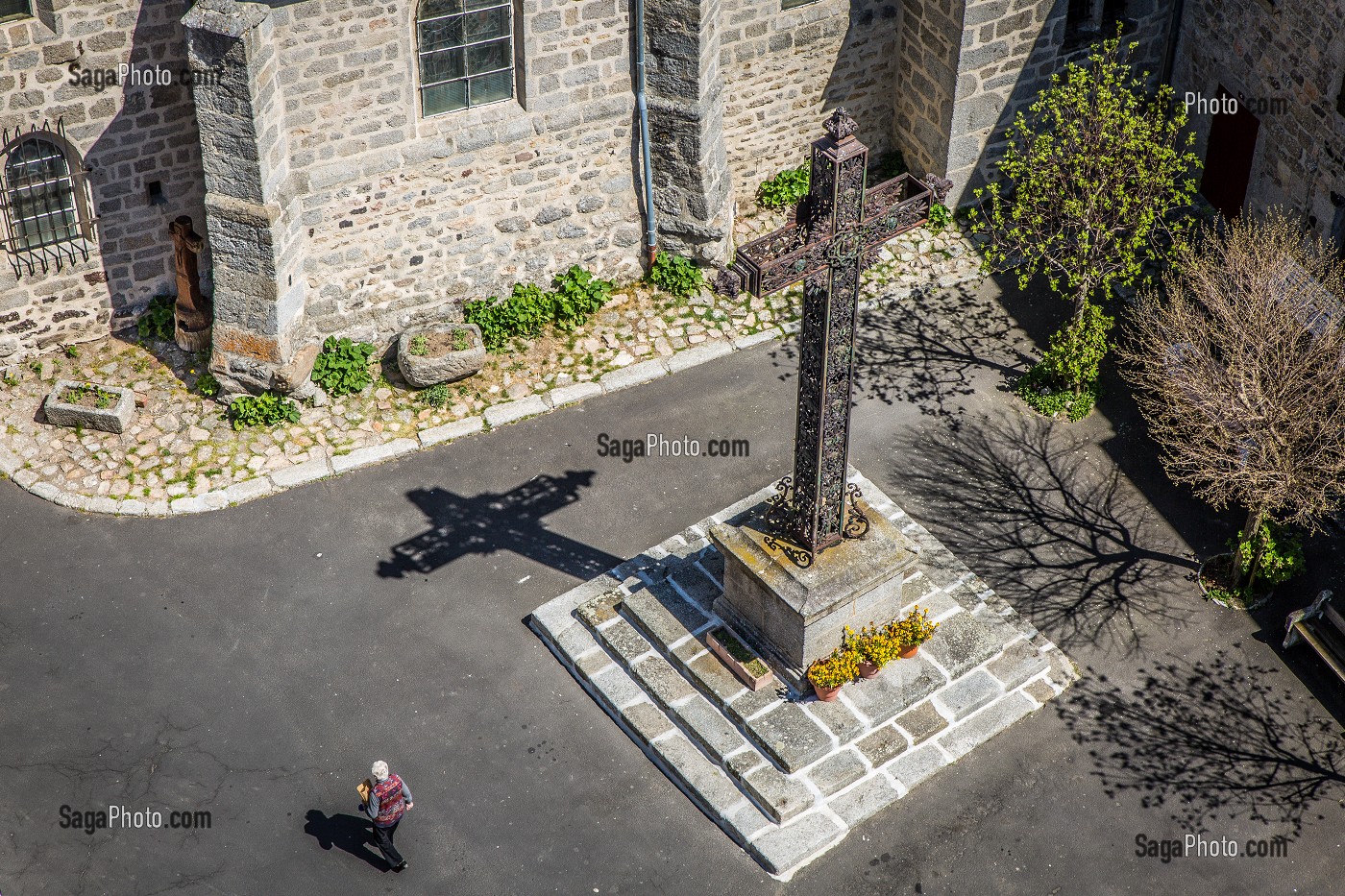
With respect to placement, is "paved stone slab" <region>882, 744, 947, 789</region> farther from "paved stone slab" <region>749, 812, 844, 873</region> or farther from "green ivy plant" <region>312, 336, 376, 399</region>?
"green ivy plant" <region>312, 336, 376, 399</region>

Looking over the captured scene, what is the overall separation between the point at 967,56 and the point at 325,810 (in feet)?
35.8

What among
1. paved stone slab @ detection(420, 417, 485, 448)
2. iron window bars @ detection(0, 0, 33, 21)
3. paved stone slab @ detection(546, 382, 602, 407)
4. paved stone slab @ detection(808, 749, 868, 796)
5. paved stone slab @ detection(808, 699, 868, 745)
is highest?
iron window bars @ detection(0, 0, 33, 21)

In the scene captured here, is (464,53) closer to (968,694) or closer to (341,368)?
(341,368)

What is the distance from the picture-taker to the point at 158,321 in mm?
17750

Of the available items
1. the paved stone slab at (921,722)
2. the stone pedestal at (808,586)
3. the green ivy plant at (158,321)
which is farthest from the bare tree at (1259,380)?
the green ivy plant at (158,321)

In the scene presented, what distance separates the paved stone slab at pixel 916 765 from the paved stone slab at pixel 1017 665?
1.01 metres

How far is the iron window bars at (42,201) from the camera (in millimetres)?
16406

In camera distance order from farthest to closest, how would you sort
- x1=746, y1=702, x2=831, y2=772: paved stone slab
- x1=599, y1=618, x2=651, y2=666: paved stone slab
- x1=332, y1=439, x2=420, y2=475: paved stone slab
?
x1=332, y1=439, x2=420, y2=475: paved stone slab < x1=599, y1=618, x2=651, y2=666: paved stone slab < x1=746, y1=702, x2=831, y2=772: paved stone slab

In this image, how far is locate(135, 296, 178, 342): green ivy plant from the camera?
17750 mm

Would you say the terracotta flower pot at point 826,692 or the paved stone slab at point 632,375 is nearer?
the terracotta flower pot at point 826,692

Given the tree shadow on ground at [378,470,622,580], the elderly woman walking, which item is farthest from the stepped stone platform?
the elderly woman walking

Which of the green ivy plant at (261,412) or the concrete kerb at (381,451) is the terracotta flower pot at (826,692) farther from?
the green ivy plant at (261,412)

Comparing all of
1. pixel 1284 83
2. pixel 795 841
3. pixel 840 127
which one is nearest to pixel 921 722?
pixel 795 841

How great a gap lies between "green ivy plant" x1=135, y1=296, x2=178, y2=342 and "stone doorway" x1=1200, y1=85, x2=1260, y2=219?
1214cm
